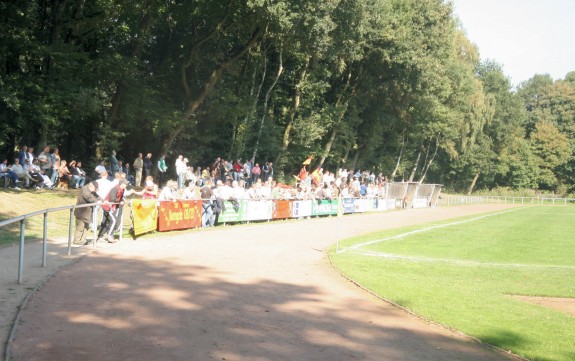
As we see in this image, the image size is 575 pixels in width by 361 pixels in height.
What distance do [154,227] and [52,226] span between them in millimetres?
3395

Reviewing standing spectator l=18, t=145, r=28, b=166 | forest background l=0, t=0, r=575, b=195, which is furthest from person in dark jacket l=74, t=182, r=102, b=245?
forest background l=0, t=0, r=575, b=195

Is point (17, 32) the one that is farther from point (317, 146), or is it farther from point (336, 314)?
point (317, 146)

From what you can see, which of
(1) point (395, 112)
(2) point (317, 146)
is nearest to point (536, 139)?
(1) point (395, 112)

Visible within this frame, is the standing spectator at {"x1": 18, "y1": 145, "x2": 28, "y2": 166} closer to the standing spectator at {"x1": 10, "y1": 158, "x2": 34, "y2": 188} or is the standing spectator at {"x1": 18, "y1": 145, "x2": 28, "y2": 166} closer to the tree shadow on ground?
the standing spectator at {"x1": 10, "y1": 158, "x2": 34, "y2": 188}

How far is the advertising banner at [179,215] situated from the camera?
2298cm

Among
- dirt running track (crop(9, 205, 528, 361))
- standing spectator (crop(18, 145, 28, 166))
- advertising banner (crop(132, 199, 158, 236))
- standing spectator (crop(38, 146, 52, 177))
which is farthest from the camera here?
standing spectator (crop(38, 146, 52, 177))

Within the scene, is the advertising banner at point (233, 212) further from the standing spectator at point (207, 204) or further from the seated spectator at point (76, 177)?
the seated spectator at point (76, 177)

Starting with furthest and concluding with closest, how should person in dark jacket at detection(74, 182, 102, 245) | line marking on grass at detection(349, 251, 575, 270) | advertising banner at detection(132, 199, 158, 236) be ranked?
advertising banner at detection(132, 199, 158, 236), line marking on grass at detection(349, 251, 575, 270), person in dark jacket at detection(74, 182, 102, 245)

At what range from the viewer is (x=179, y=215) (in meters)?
24.1

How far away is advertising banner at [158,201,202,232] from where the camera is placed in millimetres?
22984

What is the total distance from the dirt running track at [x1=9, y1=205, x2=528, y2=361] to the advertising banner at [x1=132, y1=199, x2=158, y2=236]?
4.22 meters

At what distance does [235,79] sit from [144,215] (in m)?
24.7

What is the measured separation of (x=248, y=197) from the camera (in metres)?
30.4

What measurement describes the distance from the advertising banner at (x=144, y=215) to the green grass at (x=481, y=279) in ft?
20.6
